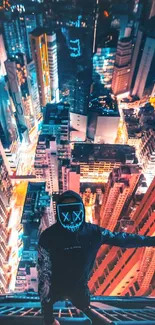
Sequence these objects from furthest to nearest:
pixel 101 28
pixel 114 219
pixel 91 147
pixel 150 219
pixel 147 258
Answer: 1. pixel 101 28
2. pixel 91 147
3. pixel 114 219
4. pixel 147 258
5. pixel 150 219

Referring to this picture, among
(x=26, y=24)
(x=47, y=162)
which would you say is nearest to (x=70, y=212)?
(x=47, y=162)

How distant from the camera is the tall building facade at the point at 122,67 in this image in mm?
13570

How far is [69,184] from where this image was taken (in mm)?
9016

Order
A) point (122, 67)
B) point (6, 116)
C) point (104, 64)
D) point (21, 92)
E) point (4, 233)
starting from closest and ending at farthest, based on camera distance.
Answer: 1. point (4, 233)
2. point (6, 116)
3. point (21, 92)
4. point (104, 64)
5. point (122, 67)

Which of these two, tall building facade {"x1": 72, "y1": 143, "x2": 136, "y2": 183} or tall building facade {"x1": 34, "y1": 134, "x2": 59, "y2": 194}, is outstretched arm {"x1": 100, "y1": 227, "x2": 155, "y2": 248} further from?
tall building facade {"x1": 72, "y1": 143, "x2": 136, "y2": 183}

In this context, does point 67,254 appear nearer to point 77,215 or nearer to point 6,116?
point 77,215

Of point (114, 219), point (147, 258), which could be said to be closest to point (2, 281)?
point (114, 219)

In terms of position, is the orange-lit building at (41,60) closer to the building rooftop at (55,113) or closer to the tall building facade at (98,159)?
the building rooftop at (55,113)

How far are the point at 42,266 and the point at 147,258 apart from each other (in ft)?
15.1

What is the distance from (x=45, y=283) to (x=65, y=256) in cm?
26

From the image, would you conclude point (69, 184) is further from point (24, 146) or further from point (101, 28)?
point (101, 28)

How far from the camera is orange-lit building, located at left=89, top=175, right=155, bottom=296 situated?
5.27 meters

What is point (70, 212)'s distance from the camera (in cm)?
146

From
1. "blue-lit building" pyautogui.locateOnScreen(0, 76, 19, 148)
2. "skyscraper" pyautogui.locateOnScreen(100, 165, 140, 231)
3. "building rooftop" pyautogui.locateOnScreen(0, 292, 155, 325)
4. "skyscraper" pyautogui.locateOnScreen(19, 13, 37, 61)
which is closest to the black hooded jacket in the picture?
"building rooftop" pyautogui.locateOnScreen(0, 292, 155, 325)
